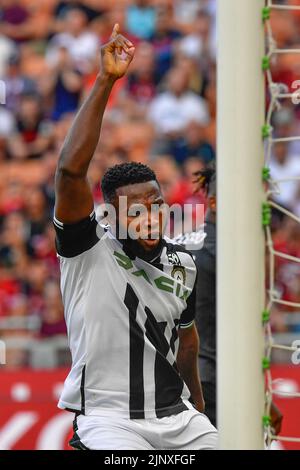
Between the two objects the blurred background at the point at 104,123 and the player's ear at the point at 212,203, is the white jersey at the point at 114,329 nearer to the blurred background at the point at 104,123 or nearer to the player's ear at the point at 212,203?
the player's ear at the point at 212,203

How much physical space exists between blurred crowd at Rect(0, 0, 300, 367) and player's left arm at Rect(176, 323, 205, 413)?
4.48 m

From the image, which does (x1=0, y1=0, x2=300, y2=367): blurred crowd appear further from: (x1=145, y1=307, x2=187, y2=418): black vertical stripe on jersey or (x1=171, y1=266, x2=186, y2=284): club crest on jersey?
(x1=145, y1=307, x2=187, y2=418): black vertical stripe on jersey

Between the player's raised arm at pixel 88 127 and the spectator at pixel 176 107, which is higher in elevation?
the spectator at pixel 176 107

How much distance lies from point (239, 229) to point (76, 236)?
682mm

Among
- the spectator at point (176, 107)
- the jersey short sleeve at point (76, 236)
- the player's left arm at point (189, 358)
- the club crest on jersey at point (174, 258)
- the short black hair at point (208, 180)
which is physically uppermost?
the spectator at point (176, 107)

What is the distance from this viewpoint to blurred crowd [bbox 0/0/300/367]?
30.8 ft

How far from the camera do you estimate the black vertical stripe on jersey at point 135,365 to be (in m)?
3.90

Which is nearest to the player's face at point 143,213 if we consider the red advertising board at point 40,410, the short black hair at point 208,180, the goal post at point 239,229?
the goal post at point 239,229

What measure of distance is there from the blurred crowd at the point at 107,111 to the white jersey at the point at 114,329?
494cm

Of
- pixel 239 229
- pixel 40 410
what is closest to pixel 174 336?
pixel 239 229

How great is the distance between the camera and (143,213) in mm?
3918

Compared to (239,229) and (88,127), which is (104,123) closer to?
(88,127)

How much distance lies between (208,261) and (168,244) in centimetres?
88

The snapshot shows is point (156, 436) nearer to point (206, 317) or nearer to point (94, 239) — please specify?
point (94, 239)
